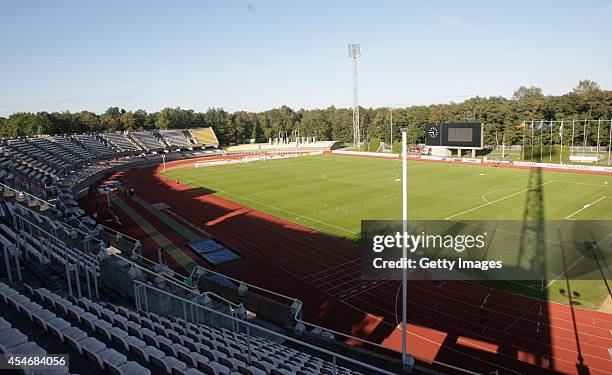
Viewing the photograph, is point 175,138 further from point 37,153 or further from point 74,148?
point 37,153

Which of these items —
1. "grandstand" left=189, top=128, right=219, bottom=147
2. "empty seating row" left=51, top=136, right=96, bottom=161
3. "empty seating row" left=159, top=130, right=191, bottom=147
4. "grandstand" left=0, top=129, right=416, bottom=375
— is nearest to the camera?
"grandstand" left=0, top=129, right=416, bottom=375

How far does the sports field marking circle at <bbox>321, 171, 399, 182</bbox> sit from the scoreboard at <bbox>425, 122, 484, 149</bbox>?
16.0 metres

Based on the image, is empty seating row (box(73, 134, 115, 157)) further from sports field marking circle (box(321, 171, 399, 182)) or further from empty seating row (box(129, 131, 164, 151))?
sports field marking circle (box(321, 171, 399, 182))

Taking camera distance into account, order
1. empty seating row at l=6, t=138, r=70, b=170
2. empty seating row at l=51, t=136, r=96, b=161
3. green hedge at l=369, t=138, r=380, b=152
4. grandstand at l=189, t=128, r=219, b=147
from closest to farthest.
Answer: empty seating row at l=6, t=138, r=70, b=170, empty seating row at l=51, t=136, r=96, b=161, green hedge at l=369, t=138, r=380, b=152, grandstand at l=189, t=128, r=219, b=147

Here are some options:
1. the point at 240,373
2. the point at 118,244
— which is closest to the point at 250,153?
the point at 118,244

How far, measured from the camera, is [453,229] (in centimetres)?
2855

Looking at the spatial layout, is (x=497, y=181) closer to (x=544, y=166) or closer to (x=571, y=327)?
(x=544, y=166)

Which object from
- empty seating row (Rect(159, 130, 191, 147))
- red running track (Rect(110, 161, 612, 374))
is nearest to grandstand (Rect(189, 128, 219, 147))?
empty seating row (Rect(159, 130, 191, 147))

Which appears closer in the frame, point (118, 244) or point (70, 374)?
point (70, 374)

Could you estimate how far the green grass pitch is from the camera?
3120 cm

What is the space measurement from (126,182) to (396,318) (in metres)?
48.1

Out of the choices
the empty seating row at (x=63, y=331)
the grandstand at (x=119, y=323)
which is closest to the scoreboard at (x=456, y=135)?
the grandstand at (x=119, y=323)

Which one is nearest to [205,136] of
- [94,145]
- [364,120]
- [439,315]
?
[94,145]

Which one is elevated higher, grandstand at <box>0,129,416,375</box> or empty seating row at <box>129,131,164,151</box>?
empty seating row at <box>129,131,164,151</box>
